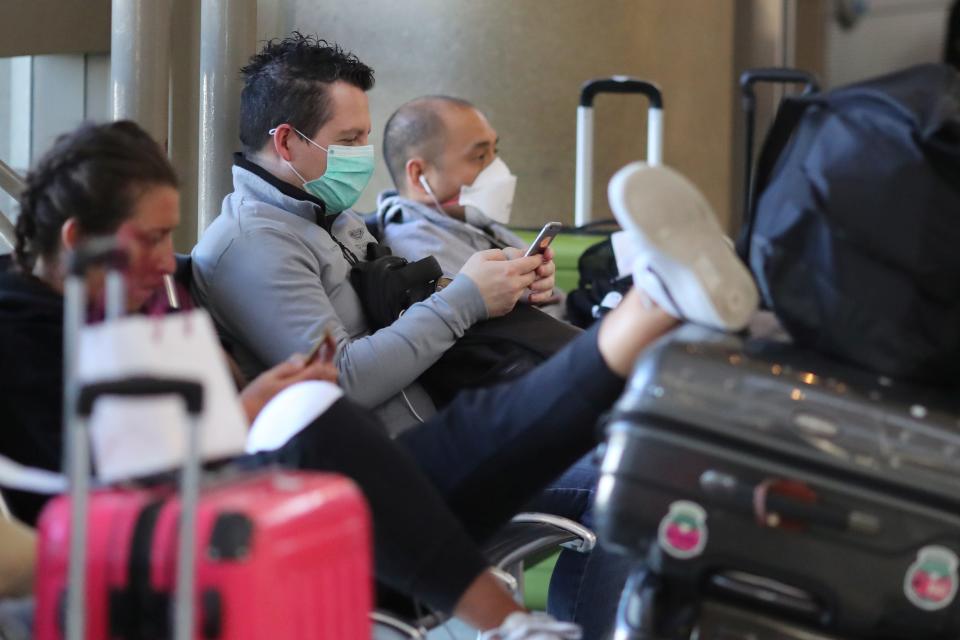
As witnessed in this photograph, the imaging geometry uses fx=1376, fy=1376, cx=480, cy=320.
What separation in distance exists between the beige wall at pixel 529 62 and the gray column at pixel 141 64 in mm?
2448

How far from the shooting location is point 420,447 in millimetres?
1861

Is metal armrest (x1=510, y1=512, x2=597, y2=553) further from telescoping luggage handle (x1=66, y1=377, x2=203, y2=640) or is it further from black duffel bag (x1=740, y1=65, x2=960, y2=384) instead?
telescoping luggage handle (x1=66, y1=377, x2=203, y2=640)

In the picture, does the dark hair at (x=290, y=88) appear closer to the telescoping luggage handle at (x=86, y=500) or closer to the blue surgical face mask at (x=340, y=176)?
the blue surgical face mask at (x=340, y=176)

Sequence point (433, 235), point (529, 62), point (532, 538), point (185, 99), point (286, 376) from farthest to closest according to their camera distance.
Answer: point (529, 62)
point (185, 99)
point (433, 235)
point (532, 538)
point (286, 376)

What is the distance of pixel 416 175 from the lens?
11.2 feet

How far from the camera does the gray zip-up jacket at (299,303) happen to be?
7.40 ft

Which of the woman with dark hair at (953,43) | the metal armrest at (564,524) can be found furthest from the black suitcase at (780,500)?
the woman with dark hair at (953,43)

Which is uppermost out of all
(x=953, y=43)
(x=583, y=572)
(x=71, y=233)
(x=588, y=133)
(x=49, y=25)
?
(x=953, y=43)

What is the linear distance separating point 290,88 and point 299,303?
0.51 metres

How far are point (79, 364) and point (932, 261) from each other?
0.95 metres

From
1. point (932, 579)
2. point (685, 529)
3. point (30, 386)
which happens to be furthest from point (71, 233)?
point (932, 579)

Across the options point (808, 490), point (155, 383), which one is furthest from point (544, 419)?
point (155, 383)

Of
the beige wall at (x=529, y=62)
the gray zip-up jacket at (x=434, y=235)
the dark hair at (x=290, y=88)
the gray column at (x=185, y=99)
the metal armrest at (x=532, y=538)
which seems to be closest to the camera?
the metal armrest at (x=532, y=538)

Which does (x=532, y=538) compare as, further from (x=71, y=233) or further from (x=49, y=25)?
(x=49, y=25)
